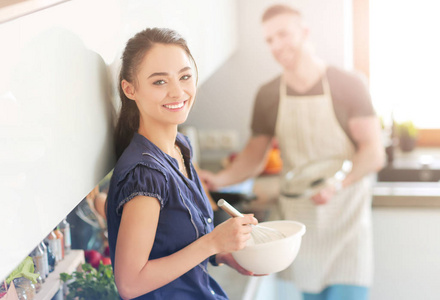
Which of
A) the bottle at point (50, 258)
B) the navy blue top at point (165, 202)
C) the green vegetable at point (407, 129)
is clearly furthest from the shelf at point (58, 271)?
the green vegetable at point (407, 129)

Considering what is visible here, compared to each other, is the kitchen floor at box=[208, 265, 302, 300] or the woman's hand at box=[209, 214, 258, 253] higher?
the woman's hand at box=[209, 214, 258, 253]

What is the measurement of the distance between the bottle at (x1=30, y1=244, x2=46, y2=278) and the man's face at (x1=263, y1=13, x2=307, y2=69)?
46.2 inches

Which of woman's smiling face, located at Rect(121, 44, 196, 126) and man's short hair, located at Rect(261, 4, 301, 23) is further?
man's short hair, located at Rect(261, 4, 301, 23)

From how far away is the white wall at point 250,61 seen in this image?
2.06 m

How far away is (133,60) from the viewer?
634 millimetres

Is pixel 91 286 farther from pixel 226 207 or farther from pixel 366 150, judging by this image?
pixel 366 150

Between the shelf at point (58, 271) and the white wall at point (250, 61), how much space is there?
135 cm

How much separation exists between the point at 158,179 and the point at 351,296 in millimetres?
1395

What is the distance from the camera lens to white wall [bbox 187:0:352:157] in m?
2.06

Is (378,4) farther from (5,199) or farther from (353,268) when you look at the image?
(5,199)

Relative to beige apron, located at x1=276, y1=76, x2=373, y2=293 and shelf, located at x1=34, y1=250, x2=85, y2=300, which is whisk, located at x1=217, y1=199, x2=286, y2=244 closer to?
shelf, located at x1=34, y1=250, x2=85, y2=300

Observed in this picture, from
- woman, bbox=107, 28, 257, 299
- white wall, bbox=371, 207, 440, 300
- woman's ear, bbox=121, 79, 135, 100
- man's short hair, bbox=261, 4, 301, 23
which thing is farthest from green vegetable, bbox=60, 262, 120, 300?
white wall, bbox=371, 207, 440, 300

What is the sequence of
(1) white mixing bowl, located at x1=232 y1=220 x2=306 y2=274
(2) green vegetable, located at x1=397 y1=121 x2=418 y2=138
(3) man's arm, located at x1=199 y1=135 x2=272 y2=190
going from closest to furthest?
(1) white mixing bowl, located at x1=232 y1=220 x2=306 y2=274 < (3) man's arm, located at x1=199 y1=135 x2=272 y2=190 < (2) green vegetable, located at x1=397 y1=121 x2=418 y2=138

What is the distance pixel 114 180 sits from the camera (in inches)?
24.2
